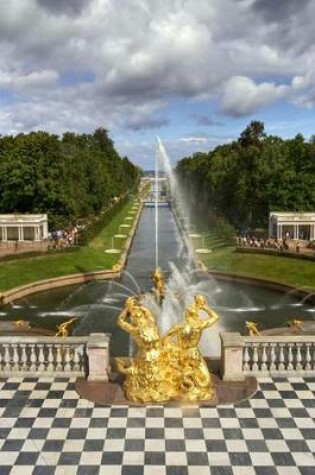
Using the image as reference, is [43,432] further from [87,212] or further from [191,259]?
[87,212]

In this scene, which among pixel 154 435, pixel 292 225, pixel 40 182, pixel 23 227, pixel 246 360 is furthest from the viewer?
pixel 40 182

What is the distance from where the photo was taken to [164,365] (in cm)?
1468

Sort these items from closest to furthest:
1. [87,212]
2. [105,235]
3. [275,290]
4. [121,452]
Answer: [121,452], [275,290], [105,235], [87,212]

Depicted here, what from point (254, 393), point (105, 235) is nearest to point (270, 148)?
point (105, 235)

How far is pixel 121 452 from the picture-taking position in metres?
12.3

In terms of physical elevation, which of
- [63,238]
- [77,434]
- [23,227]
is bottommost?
[77,434]

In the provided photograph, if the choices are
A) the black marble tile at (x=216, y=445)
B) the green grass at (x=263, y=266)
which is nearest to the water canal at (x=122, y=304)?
the green grass at (x=263, y=266)

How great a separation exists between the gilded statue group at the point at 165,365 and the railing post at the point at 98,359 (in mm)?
938

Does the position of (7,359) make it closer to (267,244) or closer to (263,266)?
(263,266)

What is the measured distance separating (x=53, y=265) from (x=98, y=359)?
101ft

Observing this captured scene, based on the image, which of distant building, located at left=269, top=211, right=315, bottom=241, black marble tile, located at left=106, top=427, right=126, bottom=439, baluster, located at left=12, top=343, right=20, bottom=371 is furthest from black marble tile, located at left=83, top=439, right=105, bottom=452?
distant building, located at left=269, top=211, right=315, bottom=241

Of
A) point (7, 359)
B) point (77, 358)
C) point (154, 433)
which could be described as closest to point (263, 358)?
point (154, 433)

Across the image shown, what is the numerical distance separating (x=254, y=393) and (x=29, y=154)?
5323cm

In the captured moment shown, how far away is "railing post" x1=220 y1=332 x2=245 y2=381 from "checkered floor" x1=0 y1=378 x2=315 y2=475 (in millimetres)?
915
